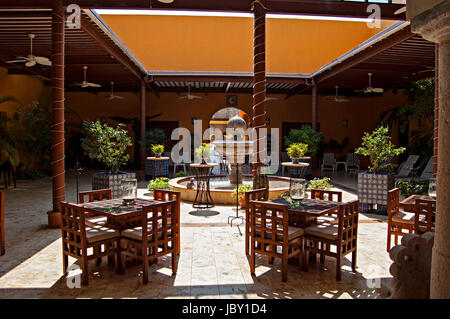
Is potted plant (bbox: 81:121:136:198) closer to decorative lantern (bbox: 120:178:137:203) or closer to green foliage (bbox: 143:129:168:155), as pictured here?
decorative lantern (bbox: 120:178:137:203)

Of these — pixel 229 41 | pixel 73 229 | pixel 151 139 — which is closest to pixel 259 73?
pixel 73 229

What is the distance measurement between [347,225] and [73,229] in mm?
2619

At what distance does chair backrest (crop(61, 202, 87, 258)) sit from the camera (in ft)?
9.75

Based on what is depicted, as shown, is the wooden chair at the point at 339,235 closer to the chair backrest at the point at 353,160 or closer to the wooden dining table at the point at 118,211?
the wooden dining table at the point at 118,211

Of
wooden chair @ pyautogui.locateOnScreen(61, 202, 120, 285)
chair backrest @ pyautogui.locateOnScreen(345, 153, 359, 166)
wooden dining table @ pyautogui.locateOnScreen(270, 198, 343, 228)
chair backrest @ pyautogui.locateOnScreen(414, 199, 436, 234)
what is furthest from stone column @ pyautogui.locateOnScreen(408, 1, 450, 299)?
chair backrest @ pyautogui.locateOnScreen(345, 153, 359, 166)

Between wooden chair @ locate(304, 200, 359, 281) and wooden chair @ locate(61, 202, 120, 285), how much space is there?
1.90 metres

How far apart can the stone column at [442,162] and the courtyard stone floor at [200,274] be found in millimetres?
1523

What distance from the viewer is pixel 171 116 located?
15.4m

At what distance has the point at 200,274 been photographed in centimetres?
327

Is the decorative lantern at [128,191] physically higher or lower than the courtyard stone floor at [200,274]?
higher

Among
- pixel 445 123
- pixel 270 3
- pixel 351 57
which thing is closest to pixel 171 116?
pixel 351 57

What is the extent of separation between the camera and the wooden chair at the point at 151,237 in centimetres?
308

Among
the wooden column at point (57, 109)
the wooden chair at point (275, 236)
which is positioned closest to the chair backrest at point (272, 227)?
the wooden chair at point (275, 236)

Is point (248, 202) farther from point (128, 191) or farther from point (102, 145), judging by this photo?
point (102, 145)
